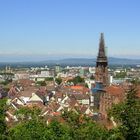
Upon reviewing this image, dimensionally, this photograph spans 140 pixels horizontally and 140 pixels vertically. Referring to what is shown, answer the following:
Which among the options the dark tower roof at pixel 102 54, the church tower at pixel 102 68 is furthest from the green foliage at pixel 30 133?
the dark tower roof at pixel 102 54

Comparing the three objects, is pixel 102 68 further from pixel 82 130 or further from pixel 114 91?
pixel 82 130

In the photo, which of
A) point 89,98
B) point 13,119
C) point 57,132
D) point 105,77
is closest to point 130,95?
point 57,132

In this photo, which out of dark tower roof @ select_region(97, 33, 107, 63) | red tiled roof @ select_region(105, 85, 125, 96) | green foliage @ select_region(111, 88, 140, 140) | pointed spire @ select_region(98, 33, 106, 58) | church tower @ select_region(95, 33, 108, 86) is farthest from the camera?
pointed spire @ select_region(98, 33, 106, 58)

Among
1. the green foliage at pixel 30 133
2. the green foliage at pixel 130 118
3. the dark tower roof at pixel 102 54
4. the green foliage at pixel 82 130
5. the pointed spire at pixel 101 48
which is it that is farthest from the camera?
the pointed spire at pixel 101 48

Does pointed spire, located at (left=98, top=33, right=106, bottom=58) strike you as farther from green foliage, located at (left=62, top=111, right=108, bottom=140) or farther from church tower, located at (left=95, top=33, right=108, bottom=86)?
green foliage, located at (left=62, top=111, right=108, bottom=140)

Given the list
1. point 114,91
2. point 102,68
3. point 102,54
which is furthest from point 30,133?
point 102,54

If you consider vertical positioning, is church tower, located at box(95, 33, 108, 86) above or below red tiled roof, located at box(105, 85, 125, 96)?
above

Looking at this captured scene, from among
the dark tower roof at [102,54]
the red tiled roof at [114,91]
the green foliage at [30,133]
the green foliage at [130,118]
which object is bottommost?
the red tiled roof at [114,91]

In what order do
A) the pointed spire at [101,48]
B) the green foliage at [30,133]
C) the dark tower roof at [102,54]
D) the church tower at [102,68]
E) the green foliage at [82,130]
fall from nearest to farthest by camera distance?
the green foliage at [30,133], the green foliage at [82,130], the church tower at [102,68], the dark tower roof at [102,54], the pointed spire at [101,48]

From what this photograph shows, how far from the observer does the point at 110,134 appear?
35.7 meters

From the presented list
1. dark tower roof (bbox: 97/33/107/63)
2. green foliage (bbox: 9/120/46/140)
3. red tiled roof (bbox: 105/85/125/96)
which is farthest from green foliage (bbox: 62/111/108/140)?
dark tower roof (bbox: 97/33/107/63)

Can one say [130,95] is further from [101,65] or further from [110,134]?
[101,65]

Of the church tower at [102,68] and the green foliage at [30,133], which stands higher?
the church tower at [102,68]

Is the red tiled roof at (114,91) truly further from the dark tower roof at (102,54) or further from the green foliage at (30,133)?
the green foliage at (30,133)
